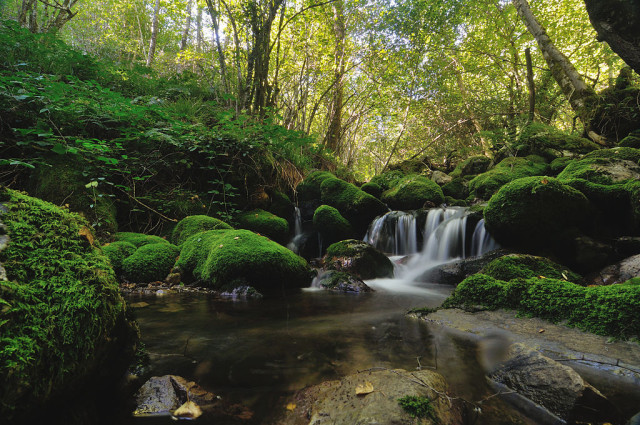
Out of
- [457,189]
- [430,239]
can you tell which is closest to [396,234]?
[430,239]

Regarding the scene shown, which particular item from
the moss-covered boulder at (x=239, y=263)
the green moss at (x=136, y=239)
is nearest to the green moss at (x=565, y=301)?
the moss-covered boulder at (x=239, y=263)

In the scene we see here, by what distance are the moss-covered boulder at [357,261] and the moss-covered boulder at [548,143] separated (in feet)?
22.1

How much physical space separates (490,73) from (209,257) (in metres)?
15.0

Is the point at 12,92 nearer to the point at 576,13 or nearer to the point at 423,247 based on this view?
the point at 423,247

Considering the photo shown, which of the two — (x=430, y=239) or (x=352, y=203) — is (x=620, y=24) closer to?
(x=430, y=239)

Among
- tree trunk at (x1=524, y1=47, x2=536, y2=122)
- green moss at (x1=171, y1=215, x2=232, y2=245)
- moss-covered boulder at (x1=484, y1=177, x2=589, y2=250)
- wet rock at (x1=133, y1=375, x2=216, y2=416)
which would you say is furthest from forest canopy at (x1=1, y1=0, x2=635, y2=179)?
wet rock at (x1=133, y1=375, x2=216, y2=416)

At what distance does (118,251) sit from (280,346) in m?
3.84

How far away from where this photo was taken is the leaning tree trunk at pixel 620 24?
3.39 meters

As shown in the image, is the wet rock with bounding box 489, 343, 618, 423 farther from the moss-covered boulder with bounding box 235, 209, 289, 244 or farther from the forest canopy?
the forest canopy

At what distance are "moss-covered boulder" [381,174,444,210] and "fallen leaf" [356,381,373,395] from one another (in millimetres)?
8245

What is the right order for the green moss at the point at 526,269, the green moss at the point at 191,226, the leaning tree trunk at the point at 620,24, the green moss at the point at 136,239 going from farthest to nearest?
the green moss at the point at 191,226
the green moss at the point at 136,239
the green moss at the point at 526,269
the leaning tree trunk at the point at 620,24

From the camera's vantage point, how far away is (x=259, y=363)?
232cm

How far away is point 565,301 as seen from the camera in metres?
2.96

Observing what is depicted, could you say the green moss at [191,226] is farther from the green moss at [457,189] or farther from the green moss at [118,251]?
the green moss at [457,189]
